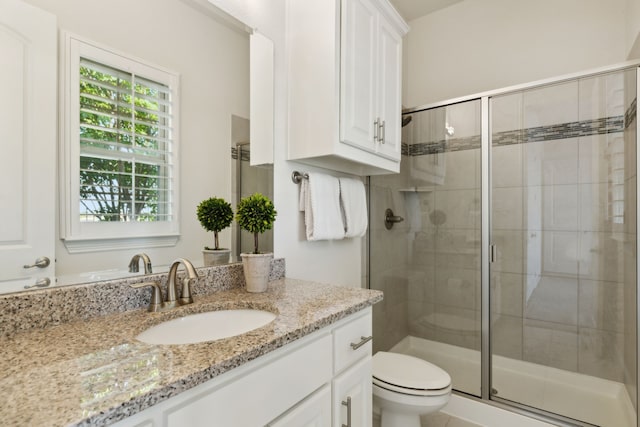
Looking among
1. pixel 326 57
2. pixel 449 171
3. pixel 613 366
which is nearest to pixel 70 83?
pixel 326 57

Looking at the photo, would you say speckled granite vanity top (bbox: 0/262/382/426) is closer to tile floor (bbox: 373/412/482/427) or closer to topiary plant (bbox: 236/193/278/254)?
topiary plant (bbox: 236/193/278/254)

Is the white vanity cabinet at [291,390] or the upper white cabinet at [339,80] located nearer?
the white vanity cabinet at [291,390]

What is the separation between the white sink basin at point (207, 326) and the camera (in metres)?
0.91

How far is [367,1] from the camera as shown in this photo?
152 centimetres

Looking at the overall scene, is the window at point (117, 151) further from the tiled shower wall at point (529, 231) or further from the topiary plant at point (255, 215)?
Answer: the tiled shower wall at point (529, 231)

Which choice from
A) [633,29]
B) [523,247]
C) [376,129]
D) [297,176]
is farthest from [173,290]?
[633,29]

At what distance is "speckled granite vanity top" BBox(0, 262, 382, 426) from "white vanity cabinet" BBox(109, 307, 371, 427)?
4 centimetres

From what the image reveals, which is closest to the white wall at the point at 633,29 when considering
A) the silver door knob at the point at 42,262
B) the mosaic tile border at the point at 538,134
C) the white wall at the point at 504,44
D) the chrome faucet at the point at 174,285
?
the white wall at the point at 504,44

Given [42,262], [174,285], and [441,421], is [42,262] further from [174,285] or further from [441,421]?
[441,421]

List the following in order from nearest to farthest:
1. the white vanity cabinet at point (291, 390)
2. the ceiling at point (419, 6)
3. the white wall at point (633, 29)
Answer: the white vanity cabinet at point (291, 390) < the white wall at point (633, 29) < the ceiling at point (419, 6)

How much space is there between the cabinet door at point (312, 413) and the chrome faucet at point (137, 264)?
0.62m

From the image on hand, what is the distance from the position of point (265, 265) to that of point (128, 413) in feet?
2.49

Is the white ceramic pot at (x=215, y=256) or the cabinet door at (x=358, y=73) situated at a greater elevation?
the cabinet door at (x=358, y=73)

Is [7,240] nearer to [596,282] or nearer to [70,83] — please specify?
[70,83]
